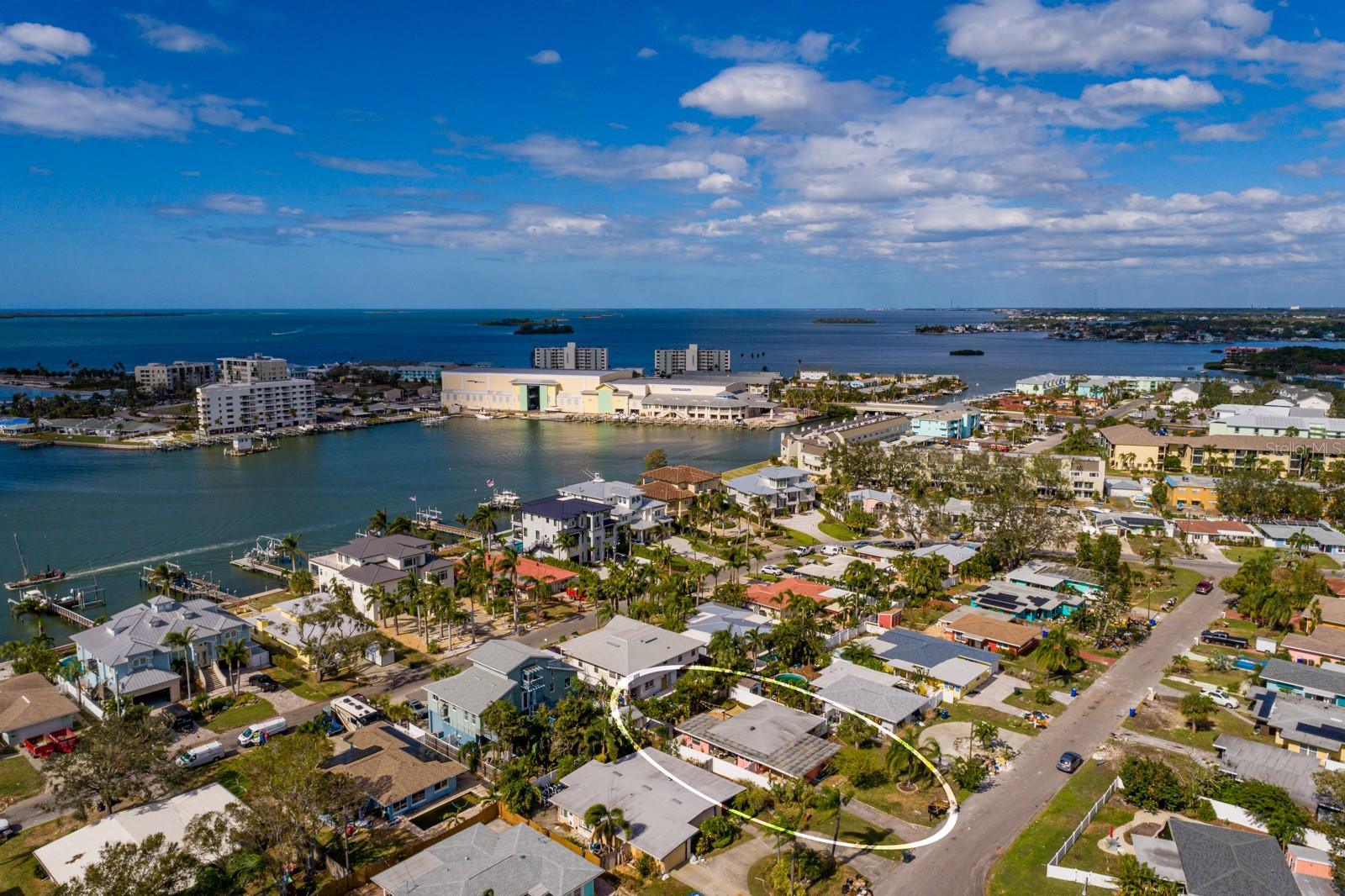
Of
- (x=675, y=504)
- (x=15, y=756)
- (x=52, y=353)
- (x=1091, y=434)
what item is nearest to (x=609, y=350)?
(x=52, y=353)

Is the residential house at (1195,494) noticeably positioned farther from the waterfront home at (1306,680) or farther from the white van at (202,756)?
the white van at (202,756)

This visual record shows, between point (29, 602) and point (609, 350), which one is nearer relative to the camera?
point (29, 602)

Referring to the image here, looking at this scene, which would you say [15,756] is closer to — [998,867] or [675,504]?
[998,867]

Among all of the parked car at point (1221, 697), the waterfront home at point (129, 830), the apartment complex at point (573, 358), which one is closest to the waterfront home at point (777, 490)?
the parked car at point (1221, 697)

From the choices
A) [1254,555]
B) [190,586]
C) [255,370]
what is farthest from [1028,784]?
[255,370]

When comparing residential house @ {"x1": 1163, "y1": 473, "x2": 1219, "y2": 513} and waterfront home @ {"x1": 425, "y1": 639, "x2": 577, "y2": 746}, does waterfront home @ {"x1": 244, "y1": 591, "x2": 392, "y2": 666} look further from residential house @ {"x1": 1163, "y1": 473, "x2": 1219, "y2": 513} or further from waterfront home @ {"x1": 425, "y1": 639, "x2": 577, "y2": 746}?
residential house @ {"x1": 1163, "y1": 473, "x2": 1219, "y2": 513}
